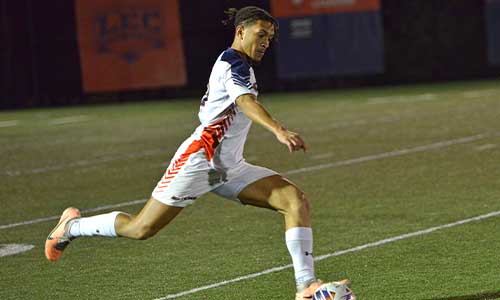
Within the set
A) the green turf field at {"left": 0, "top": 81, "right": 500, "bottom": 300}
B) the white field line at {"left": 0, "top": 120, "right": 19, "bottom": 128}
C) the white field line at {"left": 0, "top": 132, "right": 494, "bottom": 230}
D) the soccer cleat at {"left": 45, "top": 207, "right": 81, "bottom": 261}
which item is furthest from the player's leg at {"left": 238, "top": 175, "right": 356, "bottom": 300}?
the white field line at {"left": 0, "top": 120, "right": 19, "bottom": 128}

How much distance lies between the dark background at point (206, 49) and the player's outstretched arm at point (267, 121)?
1882 centimetres

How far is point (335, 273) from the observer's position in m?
7.49

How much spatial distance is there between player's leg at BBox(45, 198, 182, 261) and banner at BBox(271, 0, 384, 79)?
59.3 ft

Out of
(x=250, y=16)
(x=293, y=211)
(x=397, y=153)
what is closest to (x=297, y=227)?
(x=293, y=211)

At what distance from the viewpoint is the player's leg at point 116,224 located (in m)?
6.84

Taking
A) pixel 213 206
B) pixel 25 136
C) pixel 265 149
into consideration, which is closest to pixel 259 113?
pixel 213 206

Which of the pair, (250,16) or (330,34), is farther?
(330,34)

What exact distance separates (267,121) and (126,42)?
18.9 m

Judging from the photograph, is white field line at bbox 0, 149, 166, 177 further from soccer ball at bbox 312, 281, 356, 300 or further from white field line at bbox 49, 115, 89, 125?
soccer ball at bbox 312, 281, 356, 300

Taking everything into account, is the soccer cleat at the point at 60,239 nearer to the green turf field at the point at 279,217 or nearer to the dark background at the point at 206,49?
the green turf field at the point at 279,217

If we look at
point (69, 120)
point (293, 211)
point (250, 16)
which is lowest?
point (69, 120)

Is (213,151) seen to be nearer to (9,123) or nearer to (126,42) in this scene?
(9,123)

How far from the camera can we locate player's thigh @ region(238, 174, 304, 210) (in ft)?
21.9

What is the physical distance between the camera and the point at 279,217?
980 centimetres
